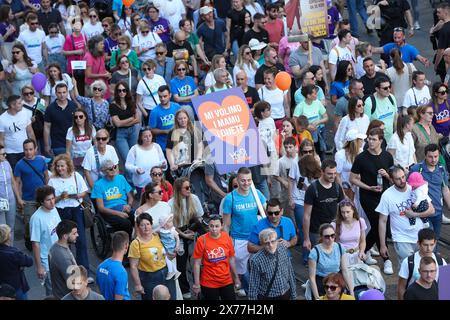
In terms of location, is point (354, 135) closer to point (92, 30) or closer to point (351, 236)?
point (351, 236)

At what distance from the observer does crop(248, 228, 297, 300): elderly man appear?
12.8m

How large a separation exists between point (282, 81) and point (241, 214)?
12.8ft

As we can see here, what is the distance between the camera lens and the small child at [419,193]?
14.1 metres

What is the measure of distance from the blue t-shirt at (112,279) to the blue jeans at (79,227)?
211 cm

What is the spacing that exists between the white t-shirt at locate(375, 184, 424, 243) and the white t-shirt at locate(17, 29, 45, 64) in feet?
27.5

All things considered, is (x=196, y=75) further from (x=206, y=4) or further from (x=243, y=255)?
(x=243, y=255)

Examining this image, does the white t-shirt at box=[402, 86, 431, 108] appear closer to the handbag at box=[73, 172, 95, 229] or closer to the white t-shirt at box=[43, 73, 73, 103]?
the white t-shirt at box=[43, 73, 73, 103]

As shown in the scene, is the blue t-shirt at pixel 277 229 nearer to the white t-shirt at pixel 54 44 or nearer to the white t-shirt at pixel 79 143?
the white t-shirt at pixel 79 143

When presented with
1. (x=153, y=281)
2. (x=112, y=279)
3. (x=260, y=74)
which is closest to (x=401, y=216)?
(x=153, y=281)

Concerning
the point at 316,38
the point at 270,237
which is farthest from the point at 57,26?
the point at 270,237

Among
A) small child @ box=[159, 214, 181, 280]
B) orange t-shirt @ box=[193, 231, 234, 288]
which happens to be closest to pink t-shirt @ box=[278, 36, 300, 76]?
small child @ box=[159, 214, 181, 280]

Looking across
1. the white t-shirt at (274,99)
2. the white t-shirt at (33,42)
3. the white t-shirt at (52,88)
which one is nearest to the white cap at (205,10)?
the white t-shirt at (33,42)

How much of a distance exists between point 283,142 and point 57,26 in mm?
6617

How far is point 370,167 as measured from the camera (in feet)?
48.9
